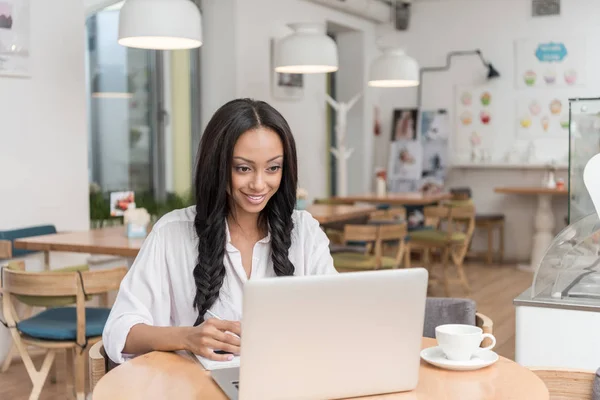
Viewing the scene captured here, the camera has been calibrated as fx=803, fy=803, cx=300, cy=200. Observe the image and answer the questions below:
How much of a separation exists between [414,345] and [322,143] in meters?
7.42

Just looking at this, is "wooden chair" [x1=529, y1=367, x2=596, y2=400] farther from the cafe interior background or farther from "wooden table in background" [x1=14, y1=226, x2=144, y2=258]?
"wooden table in background" [x1=14, y1=226, x2=144, y2=258]

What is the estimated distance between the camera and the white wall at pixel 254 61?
23.8ft

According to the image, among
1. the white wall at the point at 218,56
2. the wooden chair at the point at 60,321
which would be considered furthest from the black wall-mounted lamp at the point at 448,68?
the wooden chair at the point at 60,321

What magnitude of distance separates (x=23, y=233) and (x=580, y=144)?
3270 millimetres

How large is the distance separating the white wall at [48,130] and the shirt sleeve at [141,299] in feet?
10.4

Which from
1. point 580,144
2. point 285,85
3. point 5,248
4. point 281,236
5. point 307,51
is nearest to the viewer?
point 281,236

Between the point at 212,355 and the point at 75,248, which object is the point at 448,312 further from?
the point at 75,248

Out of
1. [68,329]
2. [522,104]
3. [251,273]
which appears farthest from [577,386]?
[522,104]

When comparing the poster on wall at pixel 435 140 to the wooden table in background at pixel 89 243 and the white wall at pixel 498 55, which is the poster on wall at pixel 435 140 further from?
the wooden table in background at pixel 89 243

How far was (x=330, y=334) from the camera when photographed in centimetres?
145

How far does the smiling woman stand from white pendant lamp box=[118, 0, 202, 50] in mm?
2398

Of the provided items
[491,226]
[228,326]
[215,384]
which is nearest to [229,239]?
[228,326]

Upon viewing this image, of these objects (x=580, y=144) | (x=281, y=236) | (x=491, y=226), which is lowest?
(x=491, y=226)

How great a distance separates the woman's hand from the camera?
68.9 inches
